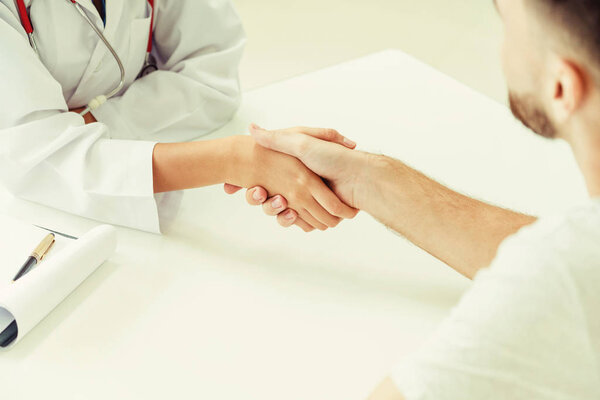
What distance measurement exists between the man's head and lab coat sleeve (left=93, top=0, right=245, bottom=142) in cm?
69

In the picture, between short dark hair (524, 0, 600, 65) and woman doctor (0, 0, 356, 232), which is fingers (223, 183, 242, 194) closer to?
woman doctor (0, 0, 356, 232)

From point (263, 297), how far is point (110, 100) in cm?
55

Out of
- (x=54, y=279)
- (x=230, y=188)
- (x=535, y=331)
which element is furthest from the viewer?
(x=230, y=188)

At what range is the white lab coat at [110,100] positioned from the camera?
1.04 m

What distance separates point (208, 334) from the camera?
33.6 inches

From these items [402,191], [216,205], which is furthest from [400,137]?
[216,205]

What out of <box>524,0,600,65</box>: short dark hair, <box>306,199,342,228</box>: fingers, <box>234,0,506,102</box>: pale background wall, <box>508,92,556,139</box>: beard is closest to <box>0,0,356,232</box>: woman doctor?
<box>306,199,342,228</box>: fingers

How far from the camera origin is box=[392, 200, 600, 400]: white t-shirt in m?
0.58

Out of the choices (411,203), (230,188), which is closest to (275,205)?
(230,188)

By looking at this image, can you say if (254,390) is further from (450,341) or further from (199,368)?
(450,341)

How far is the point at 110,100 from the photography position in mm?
1226

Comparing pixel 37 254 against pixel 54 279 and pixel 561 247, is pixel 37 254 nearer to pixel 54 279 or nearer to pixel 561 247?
pixel 54 279

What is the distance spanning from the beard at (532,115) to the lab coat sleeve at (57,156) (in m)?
0.57

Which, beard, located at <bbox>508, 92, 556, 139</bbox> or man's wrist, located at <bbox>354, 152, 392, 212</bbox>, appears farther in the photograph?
man's wrist, located at <bbox>354, 152, 392, 212</bbox>
